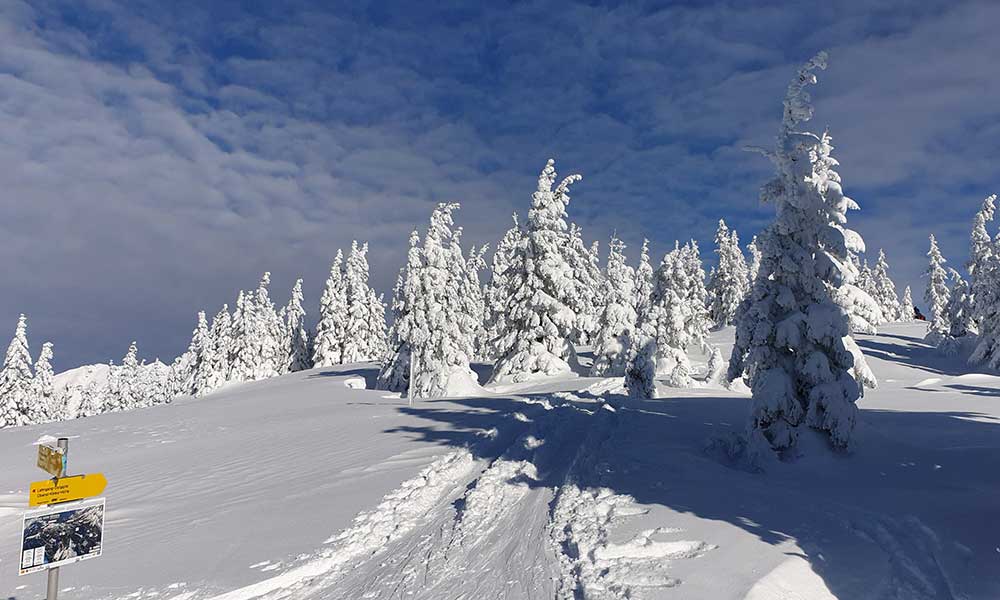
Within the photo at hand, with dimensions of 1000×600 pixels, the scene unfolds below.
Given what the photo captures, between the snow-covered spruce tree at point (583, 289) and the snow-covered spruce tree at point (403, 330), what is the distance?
10.3 meters

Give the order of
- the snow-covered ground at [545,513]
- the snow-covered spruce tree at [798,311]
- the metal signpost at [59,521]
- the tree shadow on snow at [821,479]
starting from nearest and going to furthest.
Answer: the metal signpost at [59,521] < the snow-covered ground at [545,513] < the tree shadow on snow at [821,479] < the snow-covered spruce tree at [798,311]

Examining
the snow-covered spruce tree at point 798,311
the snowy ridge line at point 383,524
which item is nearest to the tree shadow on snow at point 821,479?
the snow-covered spruce tree at point 798,311

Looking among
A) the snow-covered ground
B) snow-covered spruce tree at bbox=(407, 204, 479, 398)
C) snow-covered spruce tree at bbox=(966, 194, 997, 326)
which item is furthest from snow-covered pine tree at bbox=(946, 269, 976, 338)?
snow-covered spruce tree at bbox=(407, 204, 479, 398)

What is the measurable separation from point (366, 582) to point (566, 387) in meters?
20.7

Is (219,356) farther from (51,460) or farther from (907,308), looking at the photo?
(907,308)

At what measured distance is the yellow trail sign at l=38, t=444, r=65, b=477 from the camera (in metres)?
6.53

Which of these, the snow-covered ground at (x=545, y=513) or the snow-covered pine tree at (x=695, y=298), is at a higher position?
the snow-covered pine tree at (x=695, y=298)

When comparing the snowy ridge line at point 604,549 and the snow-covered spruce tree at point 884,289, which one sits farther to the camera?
the snow-covered spruce tree at point 884,289

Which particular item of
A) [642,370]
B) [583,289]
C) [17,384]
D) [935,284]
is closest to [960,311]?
[935,284]

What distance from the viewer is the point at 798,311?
1434 centimetres

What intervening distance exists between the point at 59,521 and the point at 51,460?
28.9 inches

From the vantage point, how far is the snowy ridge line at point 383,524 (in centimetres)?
800

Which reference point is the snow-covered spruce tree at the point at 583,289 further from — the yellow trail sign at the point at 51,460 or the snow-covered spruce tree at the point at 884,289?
the snow-covered spruce tree at the point at 884,289

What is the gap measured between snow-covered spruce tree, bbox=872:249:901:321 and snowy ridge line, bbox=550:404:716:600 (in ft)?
353
